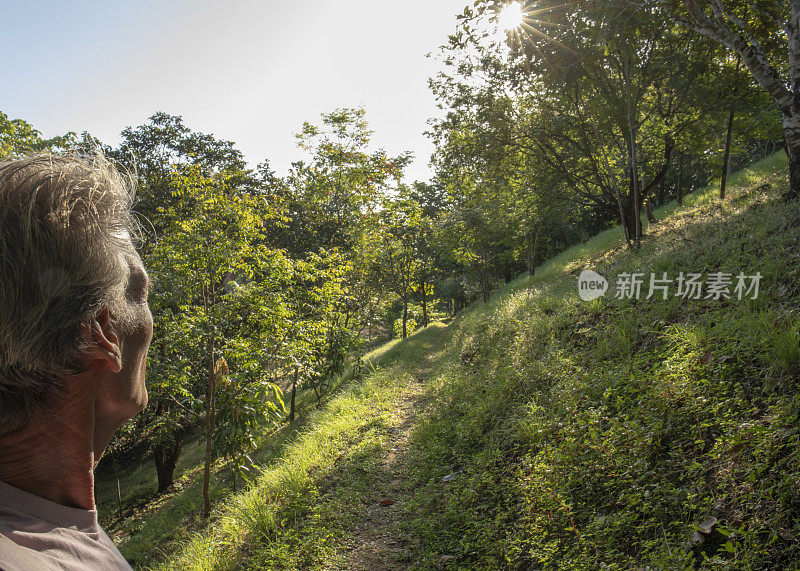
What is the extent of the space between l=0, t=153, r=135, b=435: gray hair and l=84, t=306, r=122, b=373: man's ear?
1.0 inches

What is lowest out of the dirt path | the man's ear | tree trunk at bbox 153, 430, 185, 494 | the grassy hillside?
tree trunk at bbox 153, 430, 185, 494

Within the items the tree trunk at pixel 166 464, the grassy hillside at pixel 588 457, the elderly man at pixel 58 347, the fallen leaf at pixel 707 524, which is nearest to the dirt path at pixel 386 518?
the grassy hillside at pixel 588 457

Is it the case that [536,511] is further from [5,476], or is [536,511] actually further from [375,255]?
[375,255]

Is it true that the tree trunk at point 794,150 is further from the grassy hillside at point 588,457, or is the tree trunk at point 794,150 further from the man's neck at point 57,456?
the man's neck at point 57,456

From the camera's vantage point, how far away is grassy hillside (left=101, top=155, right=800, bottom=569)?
2.71 metres

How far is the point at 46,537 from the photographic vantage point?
97cm

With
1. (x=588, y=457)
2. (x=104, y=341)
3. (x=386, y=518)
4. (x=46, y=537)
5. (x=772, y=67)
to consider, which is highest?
(x=772, y=67)

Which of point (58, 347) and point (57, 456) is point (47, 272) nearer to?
point (58, 347)

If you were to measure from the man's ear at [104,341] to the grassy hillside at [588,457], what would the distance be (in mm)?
3081

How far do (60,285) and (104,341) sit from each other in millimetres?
207

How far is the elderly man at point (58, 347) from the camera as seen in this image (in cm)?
100

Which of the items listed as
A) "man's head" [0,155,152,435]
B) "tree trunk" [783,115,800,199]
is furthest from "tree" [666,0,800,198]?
"man's head" [0,155,152,435]

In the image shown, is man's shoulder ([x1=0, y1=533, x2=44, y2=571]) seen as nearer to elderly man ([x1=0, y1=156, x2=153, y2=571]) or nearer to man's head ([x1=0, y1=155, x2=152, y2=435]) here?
elderly man ([x1=0, y1=156, x2=153, y2=571])

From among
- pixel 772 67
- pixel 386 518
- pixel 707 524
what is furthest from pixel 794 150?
pixel 386 518
